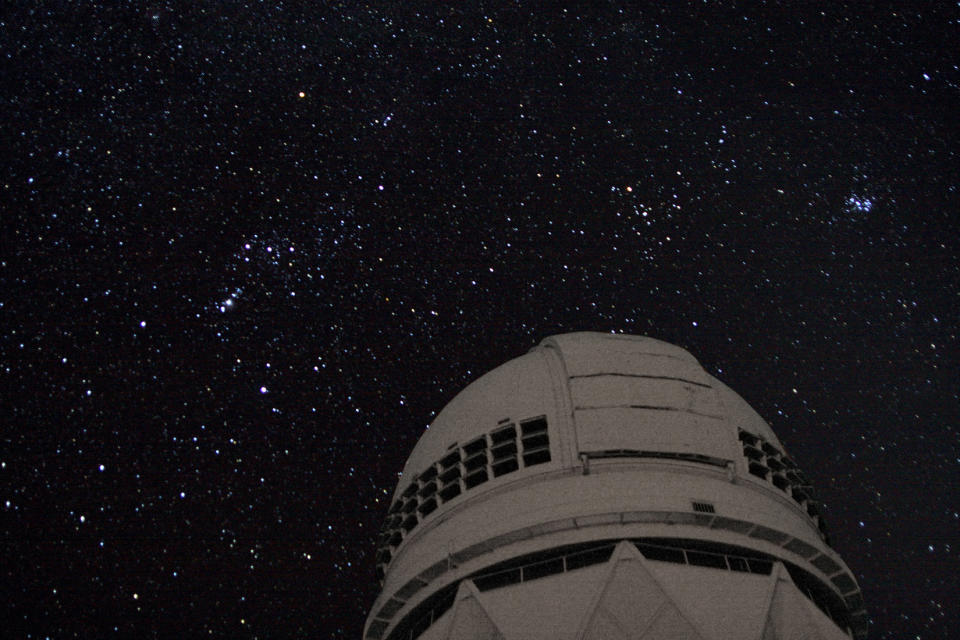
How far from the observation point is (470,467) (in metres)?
17.2

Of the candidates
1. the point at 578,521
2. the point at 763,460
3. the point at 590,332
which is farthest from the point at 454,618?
the point at 590,332

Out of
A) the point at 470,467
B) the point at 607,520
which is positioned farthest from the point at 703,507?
the point at 470,467

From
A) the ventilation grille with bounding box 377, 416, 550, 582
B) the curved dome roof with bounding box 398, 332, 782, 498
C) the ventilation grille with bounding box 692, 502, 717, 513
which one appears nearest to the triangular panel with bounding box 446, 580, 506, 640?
the ventilation grille with bounding box 377, 416, 550, 582

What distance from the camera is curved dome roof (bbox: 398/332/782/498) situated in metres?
16.4

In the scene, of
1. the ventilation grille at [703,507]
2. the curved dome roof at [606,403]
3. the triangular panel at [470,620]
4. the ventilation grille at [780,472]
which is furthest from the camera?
the ventilation grille at [780,472]

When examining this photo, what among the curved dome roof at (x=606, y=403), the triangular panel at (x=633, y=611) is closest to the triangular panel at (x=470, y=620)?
the triangular panel at (x=633, y=611)

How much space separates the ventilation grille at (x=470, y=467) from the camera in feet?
54.4

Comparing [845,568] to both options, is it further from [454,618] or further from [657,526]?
[454,618]

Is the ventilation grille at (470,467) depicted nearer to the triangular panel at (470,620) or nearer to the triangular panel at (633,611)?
the triangular panel at (470,620)

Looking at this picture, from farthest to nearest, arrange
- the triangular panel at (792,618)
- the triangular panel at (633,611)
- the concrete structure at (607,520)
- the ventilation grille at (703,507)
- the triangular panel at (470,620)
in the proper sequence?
the ventilation grille at (703,507) < the triangular panel at (470,620) < the triangular panel at (792,618) < the concrete structure at (607,520) < the triangular panel at (633,611)

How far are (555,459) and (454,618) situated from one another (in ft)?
12.0

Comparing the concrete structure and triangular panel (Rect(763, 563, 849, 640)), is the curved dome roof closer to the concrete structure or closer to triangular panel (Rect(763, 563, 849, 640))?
the concrete structure

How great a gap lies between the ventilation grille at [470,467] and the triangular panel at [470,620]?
258cm

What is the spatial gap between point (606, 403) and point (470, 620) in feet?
17.7
